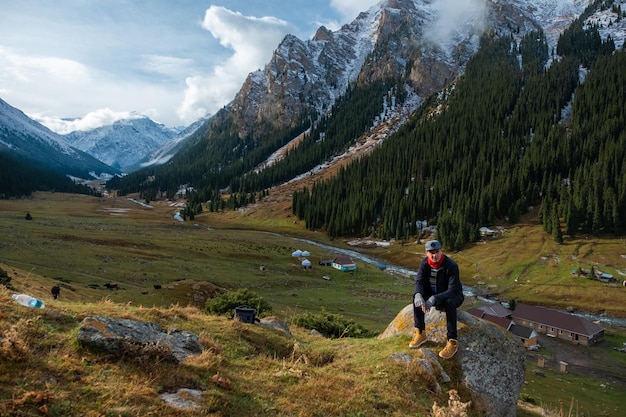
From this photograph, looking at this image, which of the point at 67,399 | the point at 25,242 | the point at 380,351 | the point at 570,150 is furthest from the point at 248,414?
the point at 570,150

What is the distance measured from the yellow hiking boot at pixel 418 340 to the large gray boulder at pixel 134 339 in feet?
24.0

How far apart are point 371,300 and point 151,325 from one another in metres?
59.8

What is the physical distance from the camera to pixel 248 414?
28.0ft

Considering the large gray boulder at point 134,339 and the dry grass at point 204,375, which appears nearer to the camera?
the dry grass at point 204,375

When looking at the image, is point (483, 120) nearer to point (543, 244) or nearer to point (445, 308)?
point (543, 244)

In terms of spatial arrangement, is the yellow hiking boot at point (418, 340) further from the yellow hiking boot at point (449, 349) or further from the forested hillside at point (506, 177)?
the forested hillside at point (506, 177)

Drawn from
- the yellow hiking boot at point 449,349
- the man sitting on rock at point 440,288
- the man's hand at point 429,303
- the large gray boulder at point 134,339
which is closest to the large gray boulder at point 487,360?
the yellow hiking boot at point 449,349

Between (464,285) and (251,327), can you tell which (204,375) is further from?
(464,285)

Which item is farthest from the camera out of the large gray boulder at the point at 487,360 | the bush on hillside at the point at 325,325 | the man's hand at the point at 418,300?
the bush on hillside at the point at 325,325

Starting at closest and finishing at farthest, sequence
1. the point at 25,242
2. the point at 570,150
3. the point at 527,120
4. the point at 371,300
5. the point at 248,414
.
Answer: the point at 248,414 → the point at 25,242 → the point at 371,300 → the point at 570,150 → the point at 527,120

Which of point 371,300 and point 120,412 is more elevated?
point 120,412

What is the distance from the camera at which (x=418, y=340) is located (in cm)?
1348

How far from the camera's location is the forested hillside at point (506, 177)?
117438mm

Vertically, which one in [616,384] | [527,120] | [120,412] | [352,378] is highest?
[527,120]
